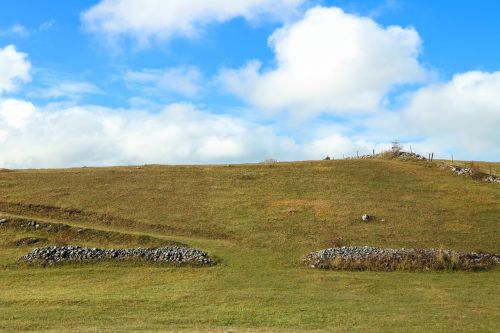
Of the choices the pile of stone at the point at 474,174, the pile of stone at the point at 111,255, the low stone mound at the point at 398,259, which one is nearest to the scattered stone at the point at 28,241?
Answer: the pile of stone at the point at 111,255

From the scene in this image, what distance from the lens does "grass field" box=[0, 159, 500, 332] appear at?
25703 mm

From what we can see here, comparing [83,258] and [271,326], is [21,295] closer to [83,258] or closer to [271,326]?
[83,258]

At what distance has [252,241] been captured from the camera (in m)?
46.2

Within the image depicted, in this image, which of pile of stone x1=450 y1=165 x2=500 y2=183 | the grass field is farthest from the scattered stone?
pile of stone x1=450 y1=165 x2=500 y2=183

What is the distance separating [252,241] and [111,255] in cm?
1254

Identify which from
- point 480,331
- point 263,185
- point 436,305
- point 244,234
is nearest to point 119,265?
point 244,234

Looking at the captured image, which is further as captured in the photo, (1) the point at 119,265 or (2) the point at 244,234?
(2) the point at 244,234

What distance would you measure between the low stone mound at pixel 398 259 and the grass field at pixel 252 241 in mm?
1015

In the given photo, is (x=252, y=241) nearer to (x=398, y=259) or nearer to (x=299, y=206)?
(x=299, y=206)

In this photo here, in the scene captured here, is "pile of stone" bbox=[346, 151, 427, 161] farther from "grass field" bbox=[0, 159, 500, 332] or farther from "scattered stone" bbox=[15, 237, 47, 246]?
"scattered stone" bbox=[15, 237, 47, 246]

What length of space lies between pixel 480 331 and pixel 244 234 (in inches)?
1073

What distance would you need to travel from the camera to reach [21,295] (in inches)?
1196

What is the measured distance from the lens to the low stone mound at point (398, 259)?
125 feet

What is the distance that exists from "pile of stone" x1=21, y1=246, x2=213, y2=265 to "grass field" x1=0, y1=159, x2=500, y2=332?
37.4 inches
